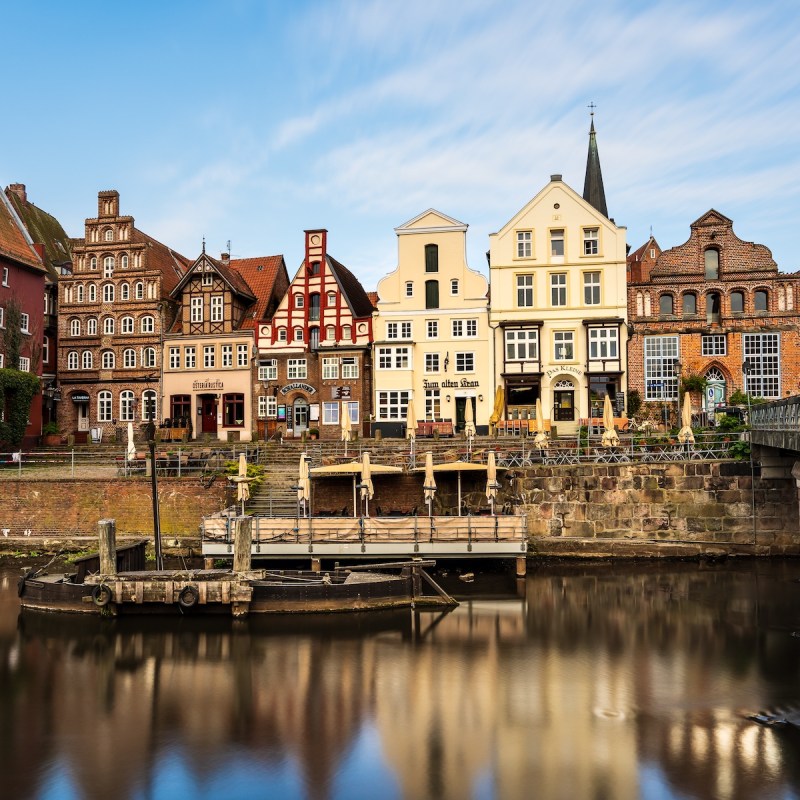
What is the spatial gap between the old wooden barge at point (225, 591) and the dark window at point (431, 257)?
22224 millimetres

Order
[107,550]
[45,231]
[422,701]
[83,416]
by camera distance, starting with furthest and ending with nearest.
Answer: [45,231]
[83,416]
[107,550]
[422,701]

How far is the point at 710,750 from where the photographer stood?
37.9 ft

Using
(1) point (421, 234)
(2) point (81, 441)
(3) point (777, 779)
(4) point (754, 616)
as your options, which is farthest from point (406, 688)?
(2) point (81, 441)

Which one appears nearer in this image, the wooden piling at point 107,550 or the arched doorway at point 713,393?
the wooden piling at point 107,550

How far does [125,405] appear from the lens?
42.1 m

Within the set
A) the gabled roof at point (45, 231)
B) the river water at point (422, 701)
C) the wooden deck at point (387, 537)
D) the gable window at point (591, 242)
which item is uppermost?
the gabled roof at point (45, 231)

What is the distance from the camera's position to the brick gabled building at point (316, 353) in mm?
39000

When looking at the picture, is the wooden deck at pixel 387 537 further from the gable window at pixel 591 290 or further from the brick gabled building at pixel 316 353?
the gable window at pixel 591 290

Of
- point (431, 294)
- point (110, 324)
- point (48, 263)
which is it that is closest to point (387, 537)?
point (431, 294)

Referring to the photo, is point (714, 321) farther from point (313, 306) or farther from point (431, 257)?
point (313, 306)

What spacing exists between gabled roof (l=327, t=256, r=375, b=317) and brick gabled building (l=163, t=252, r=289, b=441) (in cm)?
504

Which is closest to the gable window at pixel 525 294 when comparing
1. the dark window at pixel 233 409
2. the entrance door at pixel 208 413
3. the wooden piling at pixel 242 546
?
the dark window at pixel 233 409

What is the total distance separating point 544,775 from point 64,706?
367 inches

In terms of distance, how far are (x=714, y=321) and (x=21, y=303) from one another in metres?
38.2
